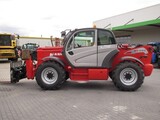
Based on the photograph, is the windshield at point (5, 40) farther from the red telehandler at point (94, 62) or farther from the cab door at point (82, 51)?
the cab door at point (82, 51)

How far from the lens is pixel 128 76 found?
28.2 feet

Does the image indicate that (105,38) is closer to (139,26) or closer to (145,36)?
(139,26)

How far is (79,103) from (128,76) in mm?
2606

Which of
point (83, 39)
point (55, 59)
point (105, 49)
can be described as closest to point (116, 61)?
point (105, 49)

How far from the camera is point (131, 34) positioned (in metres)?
26.9

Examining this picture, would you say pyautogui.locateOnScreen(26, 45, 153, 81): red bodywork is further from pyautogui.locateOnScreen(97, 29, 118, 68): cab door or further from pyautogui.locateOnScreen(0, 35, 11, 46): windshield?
pyautogui.locateOnScreen(0, 35, 11, 46): windshield

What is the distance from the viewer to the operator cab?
28.2 ft

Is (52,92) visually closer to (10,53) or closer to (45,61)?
(45,61)

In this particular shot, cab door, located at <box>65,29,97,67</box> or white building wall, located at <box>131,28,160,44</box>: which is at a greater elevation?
white building wall, located at <box>131,28,160,44</box>

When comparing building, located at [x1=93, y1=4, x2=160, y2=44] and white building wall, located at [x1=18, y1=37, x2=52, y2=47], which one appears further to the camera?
white building wall, located at [x1=18, y1=37, x2=52, y2=47]

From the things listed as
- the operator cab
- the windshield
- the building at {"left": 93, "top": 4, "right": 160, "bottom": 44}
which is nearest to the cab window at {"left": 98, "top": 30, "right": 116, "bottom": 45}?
the operator cab

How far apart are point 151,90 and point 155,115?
3061 mm

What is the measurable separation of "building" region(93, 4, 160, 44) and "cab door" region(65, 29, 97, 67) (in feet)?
41.2

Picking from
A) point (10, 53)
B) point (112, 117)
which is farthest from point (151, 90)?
point (10, 53)
